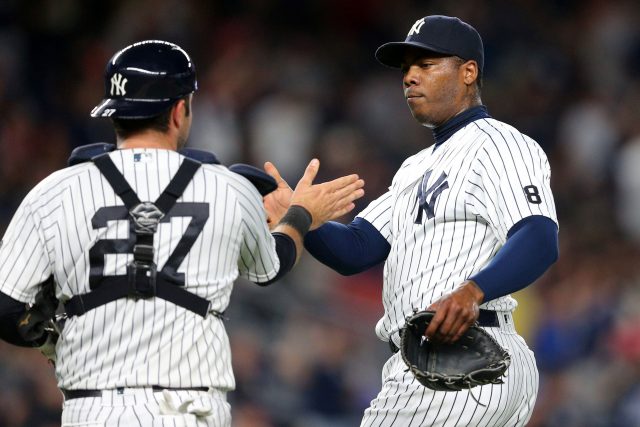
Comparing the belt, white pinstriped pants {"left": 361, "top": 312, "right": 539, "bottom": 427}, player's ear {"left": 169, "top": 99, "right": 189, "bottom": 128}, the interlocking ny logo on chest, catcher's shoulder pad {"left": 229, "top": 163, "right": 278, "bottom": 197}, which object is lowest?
white pinstriped pants {"left": 361, "top": 312, "right": 539, "bottom": 427}

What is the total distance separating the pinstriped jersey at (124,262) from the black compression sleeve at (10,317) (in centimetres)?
3

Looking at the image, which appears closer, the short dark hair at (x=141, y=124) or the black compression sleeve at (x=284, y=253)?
the short dark hair at (x=141, y=124)

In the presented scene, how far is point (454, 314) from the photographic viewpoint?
3.56m

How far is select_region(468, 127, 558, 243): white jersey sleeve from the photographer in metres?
3.83

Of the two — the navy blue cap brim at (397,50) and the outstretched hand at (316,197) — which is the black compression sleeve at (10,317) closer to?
the outstretched hand at (316,197)

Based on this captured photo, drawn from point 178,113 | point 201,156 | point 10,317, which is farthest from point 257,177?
point 10,317

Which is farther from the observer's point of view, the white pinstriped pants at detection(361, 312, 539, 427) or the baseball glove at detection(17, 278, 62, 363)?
the white pinstriped pants at detection(361, 312, 539, 427)

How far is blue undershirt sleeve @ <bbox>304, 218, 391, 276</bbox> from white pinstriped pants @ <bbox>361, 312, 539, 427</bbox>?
1.55 feet

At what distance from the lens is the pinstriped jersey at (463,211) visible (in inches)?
153

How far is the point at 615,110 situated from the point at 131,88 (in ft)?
23.5

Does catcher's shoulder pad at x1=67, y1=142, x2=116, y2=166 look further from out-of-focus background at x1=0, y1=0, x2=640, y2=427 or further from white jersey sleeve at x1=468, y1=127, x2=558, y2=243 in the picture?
out-of-focus background at x1=0, y1=0, x2=640, y2=427

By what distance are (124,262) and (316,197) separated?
39.0 inches

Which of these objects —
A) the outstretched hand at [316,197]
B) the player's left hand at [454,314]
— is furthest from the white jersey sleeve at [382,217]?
the player's left hand at [454,314]

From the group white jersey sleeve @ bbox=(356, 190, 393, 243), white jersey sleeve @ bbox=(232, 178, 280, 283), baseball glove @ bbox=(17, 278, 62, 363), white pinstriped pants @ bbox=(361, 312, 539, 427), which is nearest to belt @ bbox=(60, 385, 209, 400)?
baseball glove @ bbox=(17, 278, 62, 363)
